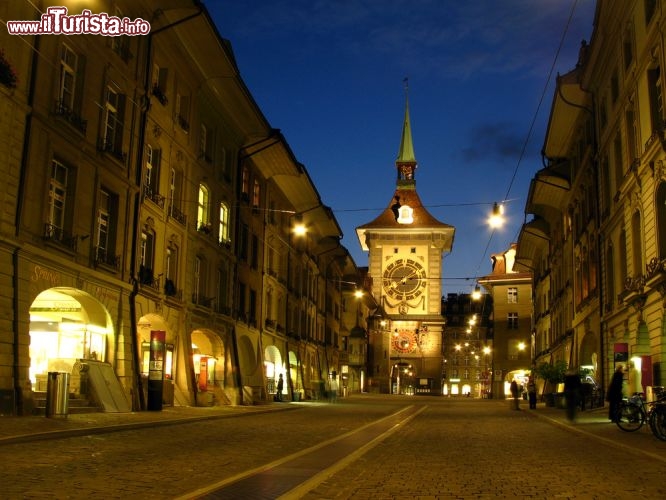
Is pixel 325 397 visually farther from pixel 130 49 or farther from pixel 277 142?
pixel 130 49


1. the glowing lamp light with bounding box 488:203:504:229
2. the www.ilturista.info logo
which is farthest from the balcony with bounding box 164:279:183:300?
the glowing lamp light with bounding box 488:203:504:229

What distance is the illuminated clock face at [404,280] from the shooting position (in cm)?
10838

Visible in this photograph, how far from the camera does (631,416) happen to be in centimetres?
1980

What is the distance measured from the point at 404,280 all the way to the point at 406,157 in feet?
96.7

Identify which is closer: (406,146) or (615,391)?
(615,391)

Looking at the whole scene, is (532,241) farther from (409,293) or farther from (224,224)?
(409,293)

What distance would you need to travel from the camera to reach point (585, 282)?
39.5 meters

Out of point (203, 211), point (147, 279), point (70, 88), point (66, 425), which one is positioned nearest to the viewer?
point (66, 425)

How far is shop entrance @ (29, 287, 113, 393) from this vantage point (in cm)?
2388

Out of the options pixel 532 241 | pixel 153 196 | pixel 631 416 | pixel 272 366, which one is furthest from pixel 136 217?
pixel 532 241

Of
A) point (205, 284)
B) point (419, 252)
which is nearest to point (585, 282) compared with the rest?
point (205, 284)

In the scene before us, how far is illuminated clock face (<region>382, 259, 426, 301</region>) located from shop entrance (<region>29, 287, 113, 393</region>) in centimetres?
8484

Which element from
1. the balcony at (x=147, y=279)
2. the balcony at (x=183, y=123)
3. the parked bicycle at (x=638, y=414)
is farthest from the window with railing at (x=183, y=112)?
the parked bicycle at (x=638, y=414)

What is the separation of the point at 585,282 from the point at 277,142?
644 inches
